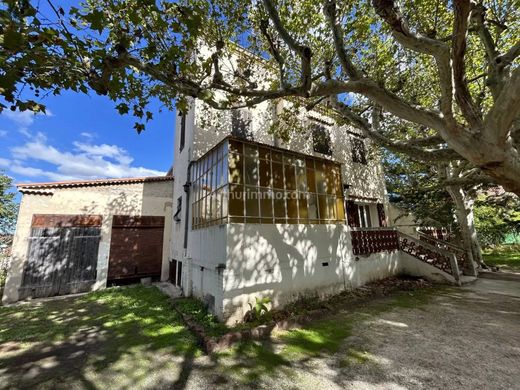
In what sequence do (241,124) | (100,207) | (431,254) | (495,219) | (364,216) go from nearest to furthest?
(431,254) < (241,124) < (100,207) < (364,216) < (495,219)

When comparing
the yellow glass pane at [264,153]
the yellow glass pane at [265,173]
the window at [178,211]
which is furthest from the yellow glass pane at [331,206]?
the window at [178,211]

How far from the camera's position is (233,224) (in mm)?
6133

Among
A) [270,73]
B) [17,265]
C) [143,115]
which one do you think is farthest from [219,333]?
[270,73]

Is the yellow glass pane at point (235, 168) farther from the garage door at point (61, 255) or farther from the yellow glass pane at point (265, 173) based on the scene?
the garage door at point (61, 255)

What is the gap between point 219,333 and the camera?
5164 mm

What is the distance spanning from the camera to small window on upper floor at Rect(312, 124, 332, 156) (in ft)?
41.2

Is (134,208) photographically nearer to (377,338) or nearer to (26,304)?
(26,304)

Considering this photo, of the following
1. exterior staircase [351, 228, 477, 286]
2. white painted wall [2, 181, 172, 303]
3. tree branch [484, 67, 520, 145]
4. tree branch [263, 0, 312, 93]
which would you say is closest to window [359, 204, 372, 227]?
exterior staircase [351, 228, 477, 286]

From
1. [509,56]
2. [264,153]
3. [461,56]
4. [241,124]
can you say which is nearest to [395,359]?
[461,56]

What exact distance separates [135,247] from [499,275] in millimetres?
17537

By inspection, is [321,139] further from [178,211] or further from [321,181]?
[178,211]

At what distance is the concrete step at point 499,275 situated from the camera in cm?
1033

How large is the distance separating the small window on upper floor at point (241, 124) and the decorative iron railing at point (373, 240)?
6287 millimetres

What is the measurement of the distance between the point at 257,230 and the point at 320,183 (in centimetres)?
352
